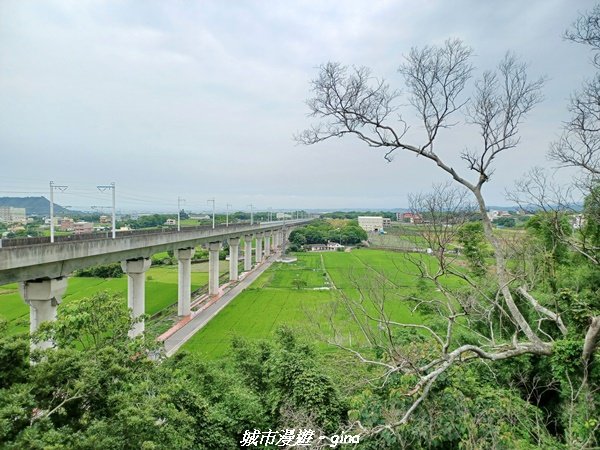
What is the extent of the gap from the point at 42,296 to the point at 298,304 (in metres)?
21.7

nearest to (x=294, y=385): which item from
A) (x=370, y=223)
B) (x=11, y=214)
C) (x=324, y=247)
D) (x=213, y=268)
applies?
(x=11, y=214)

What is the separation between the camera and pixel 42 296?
582 inches

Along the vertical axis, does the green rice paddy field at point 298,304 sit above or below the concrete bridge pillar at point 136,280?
below

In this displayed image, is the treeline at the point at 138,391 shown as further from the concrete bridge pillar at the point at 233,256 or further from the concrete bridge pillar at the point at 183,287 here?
the concrete bridge pillar at the point at 233,256

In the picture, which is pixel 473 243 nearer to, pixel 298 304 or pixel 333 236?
pixel 298 304

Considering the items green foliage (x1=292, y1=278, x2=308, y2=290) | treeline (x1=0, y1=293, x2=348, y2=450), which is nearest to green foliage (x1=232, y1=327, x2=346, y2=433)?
treeline (x1=0, y1=293, x2=348, y2=450)

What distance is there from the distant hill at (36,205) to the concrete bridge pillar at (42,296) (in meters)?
3.59

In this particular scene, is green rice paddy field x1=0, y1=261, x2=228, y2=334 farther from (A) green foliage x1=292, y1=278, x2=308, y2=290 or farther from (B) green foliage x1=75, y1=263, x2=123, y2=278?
(A) green foliage x1=292, y1=278, x2=308, y2=290

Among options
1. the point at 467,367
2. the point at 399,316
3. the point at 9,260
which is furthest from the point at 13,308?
the point at 467,367

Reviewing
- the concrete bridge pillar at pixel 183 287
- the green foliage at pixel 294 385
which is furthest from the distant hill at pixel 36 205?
the green foliage at pixel 294 385

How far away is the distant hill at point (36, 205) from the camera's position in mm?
17714

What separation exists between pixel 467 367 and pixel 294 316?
1910 cm

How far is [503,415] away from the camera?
8.97 metres

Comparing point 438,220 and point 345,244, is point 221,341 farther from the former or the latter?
point 345,244
